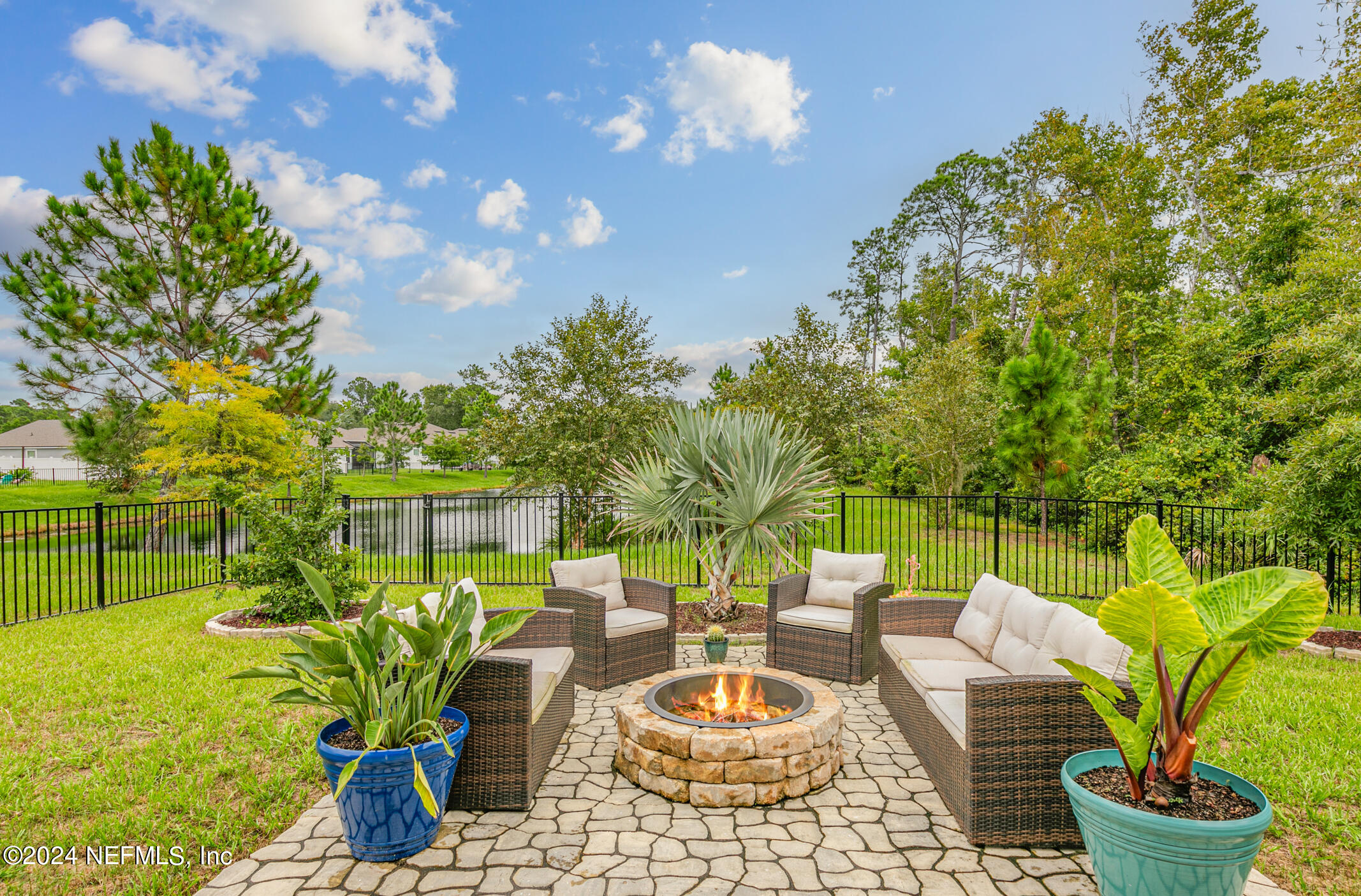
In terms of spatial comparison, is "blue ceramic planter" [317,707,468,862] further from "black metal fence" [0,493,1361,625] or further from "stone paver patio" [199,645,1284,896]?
"black metal fence" [0,493,1361,625]

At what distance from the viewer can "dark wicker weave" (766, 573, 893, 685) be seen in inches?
187

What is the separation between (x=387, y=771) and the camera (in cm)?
247

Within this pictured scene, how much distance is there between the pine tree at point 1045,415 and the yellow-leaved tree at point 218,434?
15376mm

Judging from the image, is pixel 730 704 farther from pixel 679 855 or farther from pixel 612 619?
pixel 612 619

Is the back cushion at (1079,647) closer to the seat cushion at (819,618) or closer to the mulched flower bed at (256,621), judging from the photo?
the seat cushion at (819,618)

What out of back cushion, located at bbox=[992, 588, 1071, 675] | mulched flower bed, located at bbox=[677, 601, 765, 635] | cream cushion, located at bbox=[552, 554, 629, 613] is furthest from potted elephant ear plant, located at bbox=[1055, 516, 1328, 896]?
mulched flower bed, located at bbox=[677, 601, 765, 635]

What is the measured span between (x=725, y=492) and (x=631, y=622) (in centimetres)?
151

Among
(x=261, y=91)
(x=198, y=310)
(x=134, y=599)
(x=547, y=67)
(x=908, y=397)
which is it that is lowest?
(x=134, y=599)

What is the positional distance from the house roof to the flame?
174 ft

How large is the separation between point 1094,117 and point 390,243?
1926 cm

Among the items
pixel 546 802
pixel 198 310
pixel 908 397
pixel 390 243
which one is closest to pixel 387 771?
pixel 546 802

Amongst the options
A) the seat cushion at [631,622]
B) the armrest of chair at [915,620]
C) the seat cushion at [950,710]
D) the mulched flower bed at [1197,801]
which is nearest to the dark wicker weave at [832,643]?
the armrest of chair at [915,620]

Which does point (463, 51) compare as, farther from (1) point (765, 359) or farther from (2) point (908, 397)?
(2) point (908, 397)

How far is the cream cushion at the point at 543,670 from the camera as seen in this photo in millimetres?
3143
